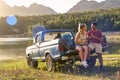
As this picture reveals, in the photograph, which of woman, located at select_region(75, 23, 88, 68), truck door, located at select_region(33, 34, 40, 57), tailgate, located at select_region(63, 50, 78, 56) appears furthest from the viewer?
truck door, located at select_region(33, 34, 40, 57)

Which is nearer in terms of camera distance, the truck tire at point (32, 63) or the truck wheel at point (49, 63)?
the truck wheel at point (49, 63)

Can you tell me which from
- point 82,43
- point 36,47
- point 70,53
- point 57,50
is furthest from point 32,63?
point 82,43

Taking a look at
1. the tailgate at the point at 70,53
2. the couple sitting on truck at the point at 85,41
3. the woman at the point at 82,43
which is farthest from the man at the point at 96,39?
the tailgate at the point at 70,53

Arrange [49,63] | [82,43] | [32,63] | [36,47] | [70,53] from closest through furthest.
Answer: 1. [82,43]
2. [70,53]
3. [49,63]
4. [36,47]
5. [32,63]

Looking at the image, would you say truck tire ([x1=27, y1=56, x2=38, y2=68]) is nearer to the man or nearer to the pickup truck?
the pickup truck

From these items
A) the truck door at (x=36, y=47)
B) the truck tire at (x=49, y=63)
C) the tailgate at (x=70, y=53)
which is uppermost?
the truck door at (x=36, y=47)

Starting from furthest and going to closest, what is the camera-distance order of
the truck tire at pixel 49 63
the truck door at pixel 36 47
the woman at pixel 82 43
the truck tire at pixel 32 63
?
the truck tire at pixel 32 63, the truck door at pixel 36 47, the truck tire at pixel 49 63, the woman at pixel 82 43

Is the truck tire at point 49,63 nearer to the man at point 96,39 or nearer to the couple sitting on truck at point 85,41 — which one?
the couple sitting on truck at point 85,41

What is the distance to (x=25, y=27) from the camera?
19650 cm

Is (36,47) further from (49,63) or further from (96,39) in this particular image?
(96,39)

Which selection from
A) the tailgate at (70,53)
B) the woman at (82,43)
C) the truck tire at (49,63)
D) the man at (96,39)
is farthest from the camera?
the truck tire at (49,63)

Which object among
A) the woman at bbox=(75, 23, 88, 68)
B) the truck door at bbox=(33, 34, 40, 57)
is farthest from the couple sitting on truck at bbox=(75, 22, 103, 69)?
the truck door at bbox=(33, 34, 40, 57)

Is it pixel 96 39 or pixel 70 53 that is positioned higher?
pixel 96 39

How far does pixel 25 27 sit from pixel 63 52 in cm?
18276
